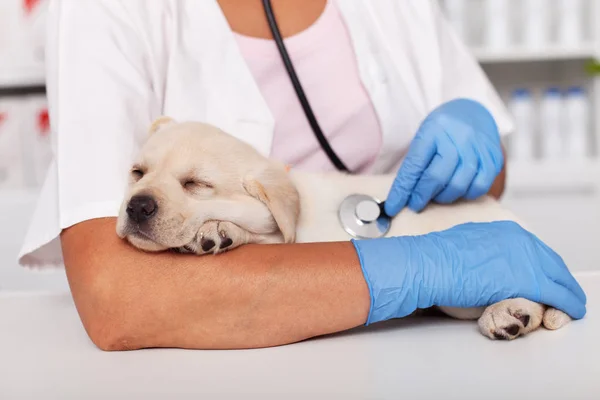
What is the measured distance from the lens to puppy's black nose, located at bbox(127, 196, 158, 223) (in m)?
0.83

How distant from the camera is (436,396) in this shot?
635 millimetres

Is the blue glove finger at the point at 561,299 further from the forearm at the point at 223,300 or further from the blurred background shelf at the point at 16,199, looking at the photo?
the blurred background shelf at the point at 16,199

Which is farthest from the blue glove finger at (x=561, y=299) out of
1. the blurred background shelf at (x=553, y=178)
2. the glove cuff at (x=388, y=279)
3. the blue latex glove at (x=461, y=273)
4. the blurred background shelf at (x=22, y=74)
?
the blurred background shelf at (x=22, y=74)

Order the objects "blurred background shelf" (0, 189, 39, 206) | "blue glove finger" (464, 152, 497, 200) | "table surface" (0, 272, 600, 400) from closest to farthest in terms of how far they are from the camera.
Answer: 1. "table surface" (0, 272, 600, 400)
2. "blue glove finger" (464, 152, 497, 200)
3. "blurred background shelf" (0, 189, 39, 206)

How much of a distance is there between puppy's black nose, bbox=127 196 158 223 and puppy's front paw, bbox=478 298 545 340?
42 cm

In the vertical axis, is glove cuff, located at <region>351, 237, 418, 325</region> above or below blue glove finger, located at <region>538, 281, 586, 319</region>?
above

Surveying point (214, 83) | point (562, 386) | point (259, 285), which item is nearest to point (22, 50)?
point (214, 83)

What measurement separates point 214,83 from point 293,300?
469 mm

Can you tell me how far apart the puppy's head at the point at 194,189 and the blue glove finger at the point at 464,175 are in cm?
25

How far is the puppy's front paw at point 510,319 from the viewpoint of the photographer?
0.82 metres

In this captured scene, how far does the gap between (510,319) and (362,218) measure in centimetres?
27

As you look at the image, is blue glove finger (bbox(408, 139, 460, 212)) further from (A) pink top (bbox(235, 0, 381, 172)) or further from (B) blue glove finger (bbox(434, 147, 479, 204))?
→ (A) pink top (bbox(235, 0, 381, 172))

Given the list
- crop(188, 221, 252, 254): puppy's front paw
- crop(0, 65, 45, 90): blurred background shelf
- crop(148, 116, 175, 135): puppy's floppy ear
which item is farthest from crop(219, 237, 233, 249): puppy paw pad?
crop(0, 65, 45, 90): blurred background shelf

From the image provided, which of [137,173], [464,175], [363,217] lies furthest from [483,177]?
[137,173]
